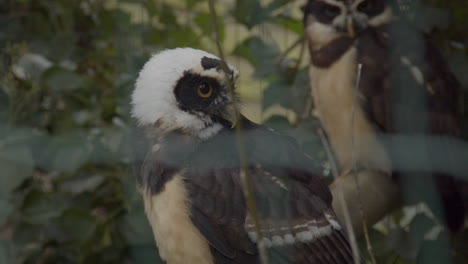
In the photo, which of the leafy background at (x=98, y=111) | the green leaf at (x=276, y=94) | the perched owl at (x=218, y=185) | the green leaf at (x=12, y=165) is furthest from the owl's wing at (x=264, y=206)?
the green leaf at (x=276, y=94)

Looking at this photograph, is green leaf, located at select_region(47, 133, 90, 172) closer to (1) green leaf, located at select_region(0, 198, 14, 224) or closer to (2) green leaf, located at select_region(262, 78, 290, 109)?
(1) green leaf, located at select_region(0, 198, 14, 224)

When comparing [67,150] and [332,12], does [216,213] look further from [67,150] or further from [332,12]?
[332,12]

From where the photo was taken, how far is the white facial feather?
1.15 meters

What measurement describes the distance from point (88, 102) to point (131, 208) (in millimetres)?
329

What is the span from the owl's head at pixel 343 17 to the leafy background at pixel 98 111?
64 mm

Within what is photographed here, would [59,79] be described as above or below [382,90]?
above

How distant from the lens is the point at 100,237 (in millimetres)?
1487

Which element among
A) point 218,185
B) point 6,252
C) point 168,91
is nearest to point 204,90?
point 168,91

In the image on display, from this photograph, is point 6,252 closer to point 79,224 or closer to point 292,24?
point 79,224

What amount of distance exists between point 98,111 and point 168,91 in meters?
0.51

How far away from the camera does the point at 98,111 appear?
64.4 inches

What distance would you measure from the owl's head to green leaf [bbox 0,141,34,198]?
0.78 m

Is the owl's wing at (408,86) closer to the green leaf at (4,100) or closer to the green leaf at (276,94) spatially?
the green leaf at (276,94)

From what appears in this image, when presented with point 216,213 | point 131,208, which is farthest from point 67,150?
point 216,213
